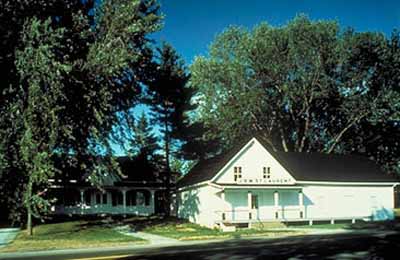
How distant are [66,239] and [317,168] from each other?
2482cm

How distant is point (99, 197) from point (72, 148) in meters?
23.2

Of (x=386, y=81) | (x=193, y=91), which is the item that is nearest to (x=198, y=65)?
(x=193, y=91)

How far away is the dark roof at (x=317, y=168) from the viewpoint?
4381 centimetres

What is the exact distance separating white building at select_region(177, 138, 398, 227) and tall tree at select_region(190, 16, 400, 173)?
10.1 metres

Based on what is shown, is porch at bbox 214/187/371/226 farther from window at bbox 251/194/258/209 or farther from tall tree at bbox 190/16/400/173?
tall tree at bbox 190/16/400/173

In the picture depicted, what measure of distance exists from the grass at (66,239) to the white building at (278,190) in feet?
31.6

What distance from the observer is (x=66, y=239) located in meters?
29.4

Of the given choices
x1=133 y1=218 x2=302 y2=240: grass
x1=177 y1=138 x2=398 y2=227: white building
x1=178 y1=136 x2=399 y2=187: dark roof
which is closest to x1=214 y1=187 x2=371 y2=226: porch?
x1=177 y1=138 x2=398 y2=227: white building

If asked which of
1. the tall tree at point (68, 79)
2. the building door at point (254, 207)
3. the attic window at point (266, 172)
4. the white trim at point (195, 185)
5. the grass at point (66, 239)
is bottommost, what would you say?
the grass at point (66, 239)

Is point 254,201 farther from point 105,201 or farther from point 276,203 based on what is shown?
point 105,201

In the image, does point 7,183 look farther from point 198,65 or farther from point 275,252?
point 198,65

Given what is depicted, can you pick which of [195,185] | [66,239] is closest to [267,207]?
[195,185]

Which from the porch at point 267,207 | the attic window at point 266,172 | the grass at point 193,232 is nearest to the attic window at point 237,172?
the porch at point 267,207

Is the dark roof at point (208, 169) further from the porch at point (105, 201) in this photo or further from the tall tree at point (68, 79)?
the tall tree at point (68, 79)
